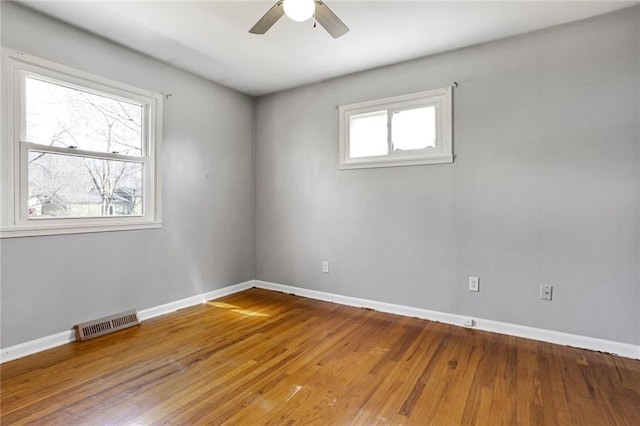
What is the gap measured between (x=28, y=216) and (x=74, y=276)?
0.58 meters

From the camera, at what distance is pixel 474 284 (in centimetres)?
295

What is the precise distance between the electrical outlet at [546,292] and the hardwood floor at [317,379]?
1.21ft

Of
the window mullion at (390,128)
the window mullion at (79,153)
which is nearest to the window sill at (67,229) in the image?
the window mullion at (79,153)

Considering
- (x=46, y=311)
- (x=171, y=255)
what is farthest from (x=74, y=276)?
(x=171, y=255)

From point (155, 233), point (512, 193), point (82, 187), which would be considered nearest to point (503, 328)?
point (512, 193)

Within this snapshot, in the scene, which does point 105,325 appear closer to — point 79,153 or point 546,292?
point 79,153

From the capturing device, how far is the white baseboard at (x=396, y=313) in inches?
94.0

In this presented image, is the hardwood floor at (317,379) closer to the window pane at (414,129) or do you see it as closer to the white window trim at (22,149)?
the white window trim at (22,149)

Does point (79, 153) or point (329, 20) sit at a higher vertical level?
point (329, 20)

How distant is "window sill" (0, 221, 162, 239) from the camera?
91.3 inches

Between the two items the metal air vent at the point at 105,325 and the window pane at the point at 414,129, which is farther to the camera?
the window pane at the point at 414,129

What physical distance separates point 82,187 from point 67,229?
373 millimetres

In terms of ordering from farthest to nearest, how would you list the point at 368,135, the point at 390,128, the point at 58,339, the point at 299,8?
the point at 368,135 → the point at 390,128 → the point at 58,339 → the point at 299,8

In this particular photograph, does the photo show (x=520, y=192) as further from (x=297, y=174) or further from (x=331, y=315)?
(x=297, y=174)
